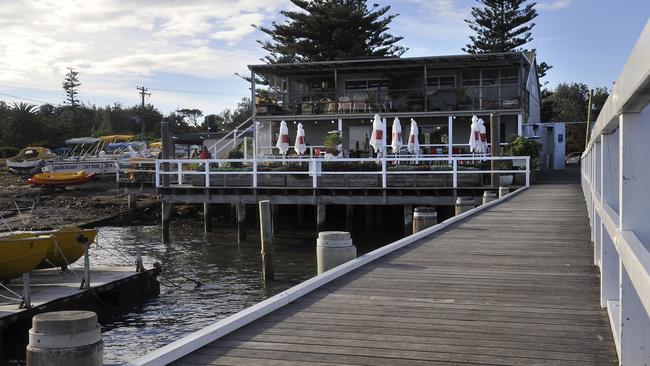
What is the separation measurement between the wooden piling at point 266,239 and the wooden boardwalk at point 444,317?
6485 millimetres

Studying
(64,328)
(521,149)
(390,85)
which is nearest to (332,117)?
(390,85)

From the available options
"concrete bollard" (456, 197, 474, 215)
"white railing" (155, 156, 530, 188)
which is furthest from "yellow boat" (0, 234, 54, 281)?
"concrete bollard" (456, 197, 474, 215)

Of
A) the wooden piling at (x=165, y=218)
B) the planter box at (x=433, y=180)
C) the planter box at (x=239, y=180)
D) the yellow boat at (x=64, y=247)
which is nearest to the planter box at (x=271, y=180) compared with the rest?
the planter box at (x=239, y=180)

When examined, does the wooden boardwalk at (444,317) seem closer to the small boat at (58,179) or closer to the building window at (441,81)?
the building window at (441,81)

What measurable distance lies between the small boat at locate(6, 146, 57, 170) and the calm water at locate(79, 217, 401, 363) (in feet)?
86.3

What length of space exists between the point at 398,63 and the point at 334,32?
13969mm

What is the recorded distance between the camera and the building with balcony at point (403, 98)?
28.6 meters

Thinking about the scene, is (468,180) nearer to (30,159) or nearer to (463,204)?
(463,204)

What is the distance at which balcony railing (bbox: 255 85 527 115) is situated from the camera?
28328mm

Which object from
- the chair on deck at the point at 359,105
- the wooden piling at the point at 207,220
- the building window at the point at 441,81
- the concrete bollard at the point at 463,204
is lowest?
the wooden piling at the point at 207,220

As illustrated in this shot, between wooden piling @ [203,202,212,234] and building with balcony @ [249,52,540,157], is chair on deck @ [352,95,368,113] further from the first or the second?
wooden piling @ [203,202,212,234]

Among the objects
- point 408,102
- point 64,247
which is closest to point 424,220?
point 64,247

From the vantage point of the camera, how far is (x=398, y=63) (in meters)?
29.4

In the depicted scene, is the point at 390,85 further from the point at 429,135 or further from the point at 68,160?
the point at 68,160
